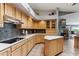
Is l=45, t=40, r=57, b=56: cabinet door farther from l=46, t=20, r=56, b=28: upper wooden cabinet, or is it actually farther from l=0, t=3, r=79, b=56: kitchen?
l=46, t=20, r=56, b=28: upper wooden cabinet

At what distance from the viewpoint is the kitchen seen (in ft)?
12.1

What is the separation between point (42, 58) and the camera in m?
1.61

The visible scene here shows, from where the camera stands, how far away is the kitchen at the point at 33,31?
12.1 ft

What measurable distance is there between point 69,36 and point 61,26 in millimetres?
2018

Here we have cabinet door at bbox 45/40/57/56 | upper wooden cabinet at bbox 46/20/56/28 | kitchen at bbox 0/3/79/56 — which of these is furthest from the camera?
upper wooden cabinet at bbox 46/20/56/28

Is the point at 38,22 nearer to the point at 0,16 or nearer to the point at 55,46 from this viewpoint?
the point at 55,46

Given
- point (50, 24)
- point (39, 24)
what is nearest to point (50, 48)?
point (39, 24)

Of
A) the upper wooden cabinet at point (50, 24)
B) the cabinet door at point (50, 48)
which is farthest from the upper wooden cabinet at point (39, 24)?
the cabinet door at point (50, 48)

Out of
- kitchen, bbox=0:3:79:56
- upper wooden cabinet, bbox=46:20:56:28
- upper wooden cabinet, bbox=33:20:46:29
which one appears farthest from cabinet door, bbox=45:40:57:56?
upper wooden cabinet, bbox=46:20:56:28

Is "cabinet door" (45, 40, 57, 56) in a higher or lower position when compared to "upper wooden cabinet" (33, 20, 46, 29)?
lower

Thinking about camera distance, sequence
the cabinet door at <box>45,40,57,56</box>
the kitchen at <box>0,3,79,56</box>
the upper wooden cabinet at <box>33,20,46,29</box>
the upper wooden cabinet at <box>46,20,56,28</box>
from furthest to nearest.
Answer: the upper wooden cabinet at <box>46,20,56,28</box>, the upper wooden cabinet at <box>33,20,46,29</box>, the cabinet door at <box>45,40,57,56</box>, the kitchen at <box>0,3,79,56</box>

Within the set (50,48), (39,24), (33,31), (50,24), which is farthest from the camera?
(50,24)

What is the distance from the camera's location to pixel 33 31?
10.7 metres

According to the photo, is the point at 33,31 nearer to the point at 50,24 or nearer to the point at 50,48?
the point at 50,24
